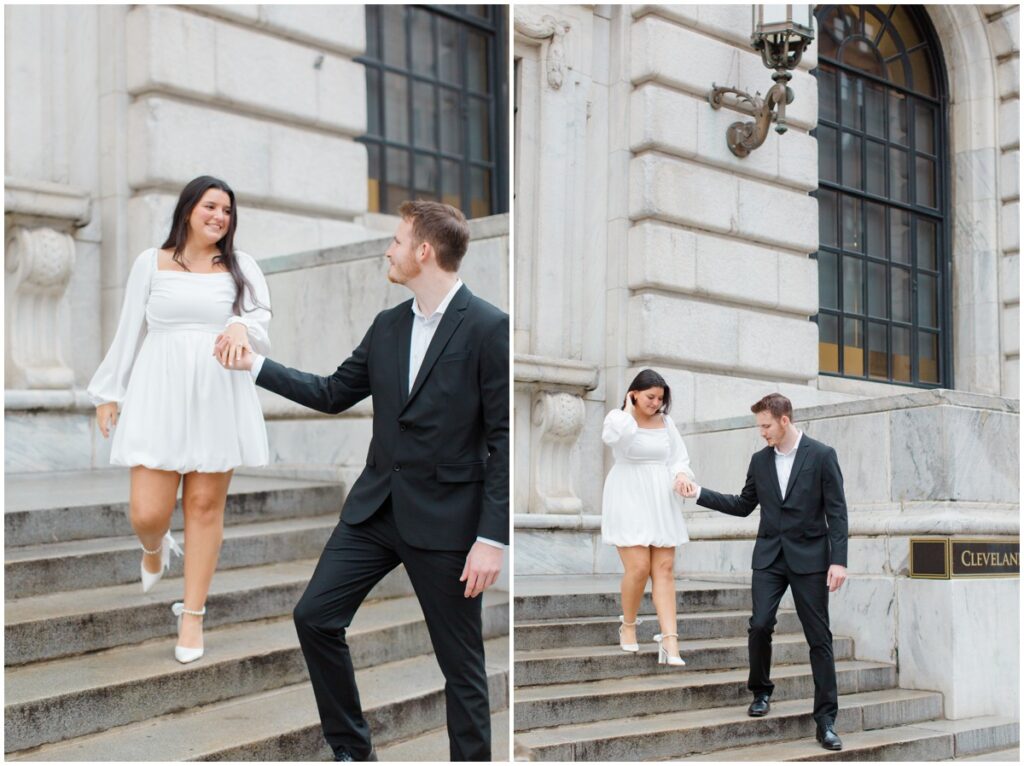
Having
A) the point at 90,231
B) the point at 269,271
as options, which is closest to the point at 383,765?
the point at 269,271

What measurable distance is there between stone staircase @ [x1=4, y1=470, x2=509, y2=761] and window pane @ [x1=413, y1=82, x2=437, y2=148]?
538 centimetres

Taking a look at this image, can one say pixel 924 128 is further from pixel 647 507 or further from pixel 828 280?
pixel 647 507

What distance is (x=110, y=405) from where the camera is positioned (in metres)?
5.12

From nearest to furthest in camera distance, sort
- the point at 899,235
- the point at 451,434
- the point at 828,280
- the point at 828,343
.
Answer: the point at 451,434
the point at 828,343
the point at 828,280
the point at 899,235

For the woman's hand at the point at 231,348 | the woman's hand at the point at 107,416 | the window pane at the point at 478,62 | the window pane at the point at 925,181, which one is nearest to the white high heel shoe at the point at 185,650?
the woman's hand at the point at 107,416

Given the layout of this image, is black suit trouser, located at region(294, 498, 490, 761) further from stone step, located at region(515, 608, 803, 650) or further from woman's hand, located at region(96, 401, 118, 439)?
woman's hand, located at region(96, 401, 118, 439)

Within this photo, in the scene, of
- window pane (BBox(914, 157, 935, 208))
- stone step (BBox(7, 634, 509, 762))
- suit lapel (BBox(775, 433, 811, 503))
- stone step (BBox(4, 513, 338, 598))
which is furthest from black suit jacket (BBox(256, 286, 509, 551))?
window pane (BBox(914, 157, 935, 208))

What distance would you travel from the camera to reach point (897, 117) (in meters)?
12.0

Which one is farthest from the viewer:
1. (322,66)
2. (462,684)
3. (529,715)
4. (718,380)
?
(322,66)

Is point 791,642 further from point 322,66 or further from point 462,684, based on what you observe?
point 322,66

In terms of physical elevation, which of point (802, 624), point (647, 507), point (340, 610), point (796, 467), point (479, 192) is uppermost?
point (479, 192)

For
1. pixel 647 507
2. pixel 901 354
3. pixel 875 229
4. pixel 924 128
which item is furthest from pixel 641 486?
pixel 924 128

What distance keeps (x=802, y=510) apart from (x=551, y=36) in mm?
2468

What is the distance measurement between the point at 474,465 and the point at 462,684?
70cm
